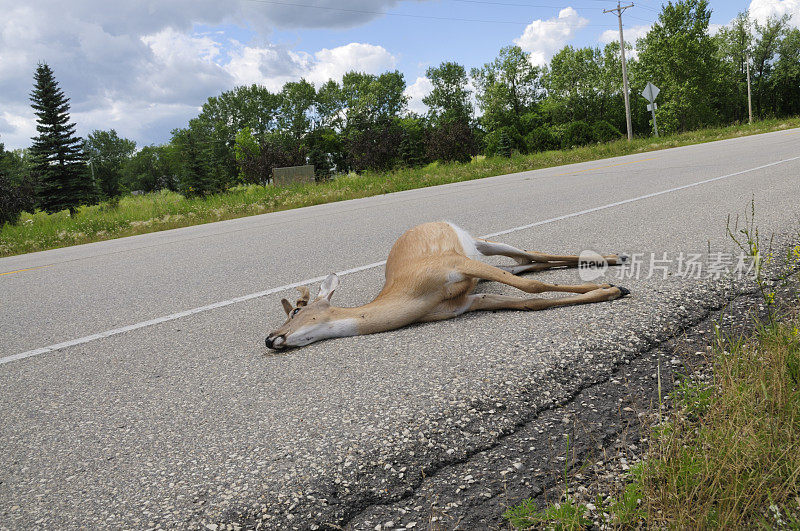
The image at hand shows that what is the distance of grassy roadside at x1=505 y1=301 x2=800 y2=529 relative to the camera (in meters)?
1.64

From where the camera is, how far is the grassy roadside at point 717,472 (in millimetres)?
1640

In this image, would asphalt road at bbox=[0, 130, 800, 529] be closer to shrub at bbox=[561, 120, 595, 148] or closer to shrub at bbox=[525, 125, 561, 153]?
shrub at bbox=[561, 120, 595, 148]

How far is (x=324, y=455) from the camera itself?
2137 millimetres

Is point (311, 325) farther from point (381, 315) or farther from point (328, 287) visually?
point (381, 315)

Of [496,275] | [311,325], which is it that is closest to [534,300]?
[496,275]

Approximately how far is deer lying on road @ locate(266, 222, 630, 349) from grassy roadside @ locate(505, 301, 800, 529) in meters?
1.42

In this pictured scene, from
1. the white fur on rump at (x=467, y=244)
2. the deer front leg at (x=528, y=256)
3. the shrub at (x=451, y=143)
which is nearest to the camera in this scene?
the white fur on rump at (x=467, y=244)

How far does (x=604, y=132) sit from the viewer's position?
169 ft

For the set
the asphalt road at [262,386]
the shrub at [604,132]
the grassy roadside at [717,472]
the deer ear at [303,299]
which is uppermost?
the shrub at [604,132]

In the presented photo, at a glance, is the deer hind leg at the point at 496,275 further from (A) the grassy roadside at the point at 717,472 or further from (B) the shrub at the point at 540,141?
(B) the shrub at the point at 540,141

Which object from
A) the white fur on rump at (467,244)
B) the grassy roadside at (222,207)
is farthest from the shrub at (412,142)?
the white fur on rump at (467,244)

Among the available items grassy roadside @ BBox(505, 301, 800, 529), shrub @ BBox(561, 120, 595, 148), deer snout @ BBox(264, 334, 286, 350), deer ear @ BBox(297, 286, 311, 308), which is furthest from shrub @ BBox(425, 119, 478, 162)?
grassy roadside @ BBox(505, 301, 800, 529)

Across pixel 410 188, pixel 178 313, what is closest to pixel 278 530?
pixel 178 313

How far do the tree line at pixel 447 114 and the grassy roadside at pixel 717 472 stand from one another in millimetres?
32275
